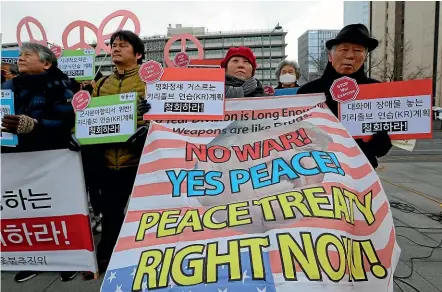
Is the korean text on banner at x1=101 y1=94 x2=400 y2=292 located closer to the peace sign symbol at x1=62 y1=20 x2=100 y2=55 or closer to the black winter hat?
the black winter hat

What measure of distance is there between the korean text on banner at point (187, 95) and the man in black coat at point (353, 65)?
2.28 ft

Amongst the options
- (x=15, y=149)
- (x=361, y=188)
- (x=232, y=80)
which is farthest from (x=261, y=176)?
(x=15, y=149)

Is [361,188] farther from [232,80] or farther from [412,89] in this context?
[232,80]

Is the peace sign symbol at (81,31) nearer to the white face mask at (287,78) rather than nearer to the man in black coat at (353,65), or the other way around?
the white face mask at (287,78)

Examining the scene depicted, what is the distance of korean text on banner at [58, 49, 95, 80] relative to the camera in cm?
451

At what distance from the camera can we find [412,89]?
84.9 inches

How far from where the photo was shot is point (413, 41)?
42.1 metres

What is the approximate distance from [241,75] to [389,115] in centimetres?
104

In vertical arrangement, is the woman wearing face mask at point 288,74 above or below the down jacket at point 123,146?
above

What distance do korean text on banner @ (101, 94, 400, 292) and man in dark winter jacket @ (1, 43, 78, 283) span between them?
97 centimetres

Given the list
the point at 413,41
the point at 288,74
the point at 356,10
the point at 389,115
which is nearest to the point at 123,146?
the point at 389,115

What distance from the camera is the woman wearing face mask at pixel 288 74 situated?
14.4 ft

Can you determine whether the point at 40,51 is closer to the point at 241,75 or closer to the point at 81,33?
the point at 241,75

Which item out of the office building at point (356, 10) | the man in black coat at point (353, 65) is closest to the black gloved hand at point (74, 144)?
the man in black coat at point (353, 65)
